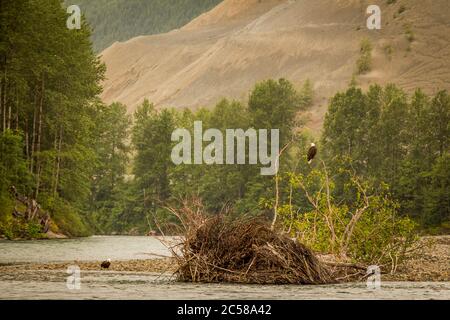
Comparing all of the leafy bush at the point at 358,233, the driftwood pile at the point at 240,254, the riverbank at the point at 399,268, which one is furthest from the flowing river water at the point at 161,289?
the leafy bush at the point at 358,233

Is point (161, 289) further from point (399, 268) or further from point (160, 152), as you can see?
point (160, 152)

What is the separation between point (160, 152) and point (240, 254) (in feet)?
278

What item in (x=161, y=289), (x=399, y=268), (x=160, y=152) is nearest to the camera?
(x=161, y=289)

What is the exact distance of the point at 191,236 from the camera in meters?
A: 24.9

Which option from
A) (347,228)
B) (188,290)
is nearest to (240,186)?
(347,228)

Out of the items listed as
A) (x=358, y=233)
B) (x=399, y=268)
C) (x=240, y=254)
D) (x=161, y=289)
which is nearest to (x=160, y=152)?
(x=399, y=268)

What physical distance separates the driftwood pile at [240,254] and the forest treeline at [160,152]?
12.4ft

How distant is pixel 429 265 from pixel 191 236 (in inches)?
468

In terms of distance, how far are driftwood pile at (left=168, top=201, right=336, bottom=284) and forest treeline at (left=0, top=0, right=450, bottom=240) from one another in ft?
12.4

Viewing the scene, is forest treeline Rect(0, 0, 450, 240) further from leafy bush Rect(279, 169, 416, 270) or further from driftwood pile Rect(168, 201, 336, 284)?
driftwood pile Rect(168, 201, 336, 284)

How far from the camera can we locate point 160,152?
358 feet

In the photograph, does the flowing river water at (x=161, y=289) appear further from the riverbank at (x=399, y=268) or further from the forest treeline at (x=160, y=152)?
the forest treeline at (x=160, y=152)

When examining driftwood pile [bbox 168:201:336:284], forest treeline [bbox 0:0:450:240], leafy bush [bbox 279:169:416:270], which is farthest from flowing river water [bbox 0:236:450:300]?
forest treeline [bbox 0:0:450:240]
